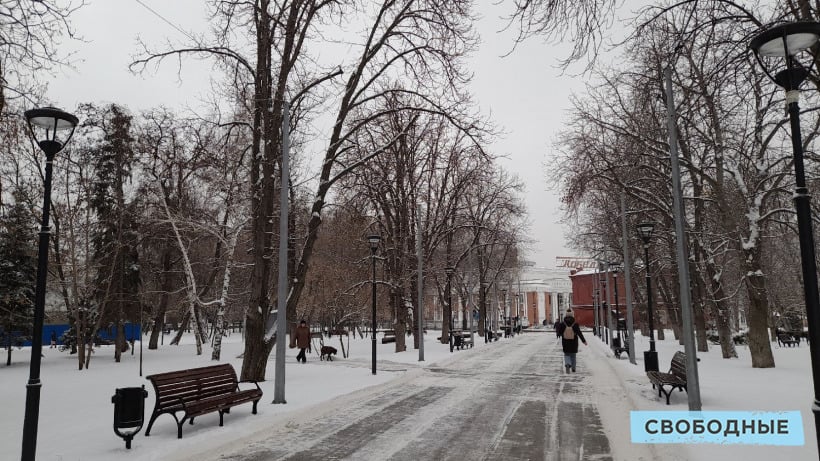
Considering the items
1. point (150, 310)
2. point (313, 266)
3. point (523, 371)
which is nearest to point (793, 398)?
point (523, 371)

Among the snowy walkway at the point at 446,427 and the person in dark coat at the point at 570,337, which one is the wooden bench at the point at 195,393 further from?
the person in dark coat at the point at 570,337

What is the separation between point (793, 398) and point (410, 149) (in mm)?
21116

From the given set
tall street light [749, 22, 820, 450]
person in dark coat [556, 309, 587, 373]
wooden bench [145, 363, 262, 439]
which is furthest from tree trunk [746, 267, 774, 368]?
wooden bench [145, 363, 262, 439]

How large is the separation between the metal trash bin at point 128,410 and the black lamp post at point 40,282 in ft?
2.97

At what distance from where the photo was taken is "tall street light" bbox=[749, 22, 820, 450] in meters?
4.62

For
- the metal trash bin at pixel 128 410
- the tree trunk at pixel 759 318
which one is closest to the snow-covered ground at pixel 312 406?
the metal trash bin at pixel 128 410

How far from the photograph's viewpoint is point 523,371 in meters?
17.1

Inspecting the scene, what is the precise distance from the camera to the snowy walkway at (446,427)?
6.84 metres

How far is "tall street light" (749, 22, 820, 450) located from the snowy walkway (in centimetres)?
292

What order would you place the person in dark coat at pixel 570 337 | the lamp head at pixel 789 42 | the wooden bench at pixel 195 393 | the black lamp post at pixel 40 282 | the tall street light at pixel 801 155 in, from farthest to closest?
the person in dark coat at pixel 570 337 → the wooden bench at pixel 195 393 → the black lamp post at pixel 40 282 → the lamp head at pixel 789 42 → the tall street light at pixel 801 155

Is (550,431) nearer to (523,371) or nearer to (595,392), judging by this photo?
(595,392)

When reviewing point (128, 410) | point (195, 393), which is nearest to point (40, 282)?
point (128, 410)

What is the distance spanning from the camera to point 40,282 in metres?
6.25

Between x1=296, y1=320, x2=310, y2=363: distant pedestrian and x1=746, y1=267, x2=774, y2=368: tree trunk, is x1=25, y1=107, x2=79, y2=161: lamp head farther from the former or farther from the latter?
x1=746, y1=267, x2=774, y2=368: tree trunk
